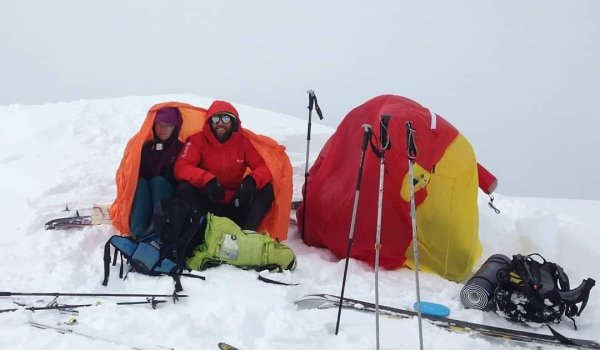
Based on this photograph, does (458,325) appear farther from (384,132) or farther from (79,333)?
(79,333)

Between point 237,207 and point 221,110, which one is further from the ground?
point 221,110

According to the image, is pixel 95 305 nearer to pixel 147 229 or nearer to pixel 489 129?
pixel 147 229

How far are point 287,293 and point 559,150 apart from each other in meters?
46.2

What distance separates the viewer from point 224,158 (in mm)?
5418

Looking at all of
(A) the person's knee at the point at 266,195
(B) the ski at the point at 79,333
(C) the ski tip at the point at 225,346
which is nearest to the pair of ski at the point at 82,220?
(A) the person's knee at the point at 266,195

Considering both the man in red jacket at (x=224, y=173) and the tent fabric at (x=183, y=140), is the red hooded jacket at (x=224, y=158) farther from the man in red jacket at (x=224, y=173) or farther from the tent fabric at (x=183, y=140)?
the tent fabric at (x=183, y=140)

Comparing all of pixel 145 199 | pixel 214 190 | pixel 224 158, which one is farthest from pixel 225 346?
pixel 224 158

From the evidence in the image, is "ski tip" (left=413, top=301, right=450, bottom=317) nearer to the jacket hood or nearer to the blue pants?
the jacket hood

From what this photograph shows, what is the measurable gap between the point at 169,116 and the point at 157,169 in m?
0.51

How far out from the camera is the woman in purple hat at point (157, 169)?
17.2ft

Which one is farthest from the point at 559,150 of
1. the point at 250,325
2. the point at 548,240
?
the point at 250,325

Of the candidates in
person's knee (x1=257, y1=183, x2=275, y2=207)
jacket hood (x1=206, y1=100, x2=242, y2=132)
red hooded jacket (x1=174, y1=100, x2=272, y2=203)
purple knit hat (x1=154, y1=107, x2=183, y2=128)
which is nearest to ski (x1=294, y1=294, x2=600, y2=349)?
person's knee (x1=257, y1=183, x2=275, y2=207)

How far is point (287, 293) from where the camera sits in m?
4.20

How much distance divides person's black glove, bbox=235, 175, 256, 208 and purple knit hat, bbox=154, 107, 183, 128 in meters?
0.91
